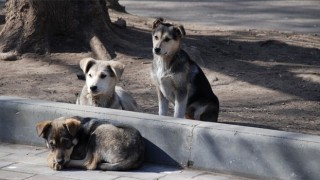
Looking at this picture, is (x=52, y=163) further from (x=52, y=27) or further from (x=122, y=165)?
(x=52, y=27)

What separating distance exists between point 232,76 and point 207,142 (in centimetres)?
377

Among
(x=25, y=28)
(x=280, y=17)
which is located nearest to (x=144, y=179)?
(x=25, y=28)

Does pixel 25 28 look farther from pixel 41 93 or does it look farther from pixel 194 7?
pixel 194 7

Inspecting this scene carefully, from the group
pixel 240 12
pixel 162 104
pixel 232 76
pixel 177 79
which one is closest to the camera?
pixel 177 79

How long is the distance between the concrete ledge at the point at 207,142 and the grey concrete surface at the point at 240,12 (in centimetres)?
793

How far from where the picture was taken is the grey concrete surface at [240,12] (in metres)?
17.3

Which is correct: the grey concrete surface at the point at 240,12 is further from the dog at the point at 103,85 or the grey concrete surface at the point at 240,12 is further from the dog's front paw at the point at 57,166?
the dog's front paw at the point at 57,166

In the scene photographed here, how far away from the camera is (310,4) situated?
21.2 metres

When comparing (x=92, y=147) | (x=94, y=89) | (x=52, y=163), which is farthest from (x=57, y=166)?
(x=94, y=89)

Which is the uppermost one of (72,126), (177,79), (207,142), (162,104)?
(177,79)

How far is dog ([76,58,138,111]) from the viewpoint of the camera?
9.19 meters

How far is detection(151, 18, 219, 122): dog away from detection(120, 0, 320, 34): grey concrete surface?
22.4 feet

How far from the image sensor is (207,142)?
26.9ft

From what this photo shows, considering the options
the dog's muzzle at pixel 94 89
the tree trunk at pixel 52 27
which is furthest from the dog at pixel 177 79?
the tree trunk at pixel 52 27
